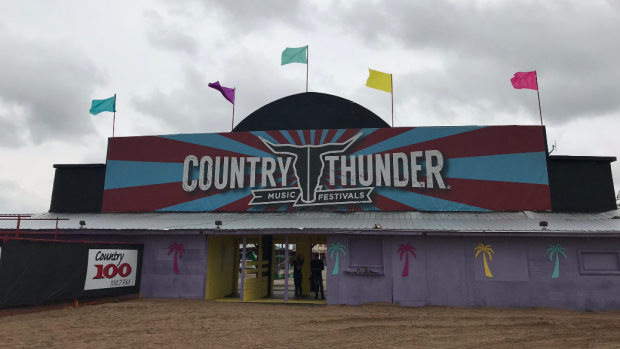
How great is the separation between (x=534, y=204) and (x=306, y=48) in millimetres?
11546

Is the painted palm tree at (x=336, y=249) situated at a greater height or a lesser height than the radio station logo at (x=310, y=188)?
lesser

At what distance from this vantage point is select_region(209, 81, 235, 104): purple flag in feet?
63.9

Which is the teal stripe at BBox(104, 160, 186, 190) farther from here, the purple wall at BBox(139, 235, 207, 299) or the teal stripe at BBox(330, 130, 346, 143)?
the teal stripe at BBox(330, 130, 346, 143)

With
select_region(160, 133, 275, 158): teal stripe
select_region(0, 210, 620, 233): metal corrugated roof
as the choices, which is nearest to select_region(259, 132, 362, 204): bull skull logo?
select_region(160, 133, 275, 158): teal stripe

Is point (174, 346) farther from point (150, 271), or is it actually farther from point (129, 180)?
point (129, 180)

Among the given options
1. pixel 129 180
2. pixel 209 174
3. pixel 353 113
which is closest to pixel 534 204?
pixel 353 113

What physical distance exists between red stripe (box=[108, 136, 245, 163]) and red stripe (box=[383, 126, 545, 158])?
8160 mm

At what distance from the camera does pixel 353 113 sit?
717 inches

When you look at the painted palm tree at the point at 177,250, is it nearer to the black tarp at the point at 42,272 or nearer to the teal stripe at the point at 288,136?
the black tarp at the point at 42,272

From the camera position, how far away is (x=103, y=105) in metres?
19.8

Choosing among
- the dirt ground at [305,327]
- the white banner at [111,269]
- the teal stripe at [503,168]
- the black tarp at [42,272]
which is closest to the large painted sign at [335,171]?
the teal stripe at [503,168]

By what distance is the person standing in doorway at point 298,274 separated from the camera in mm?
15587

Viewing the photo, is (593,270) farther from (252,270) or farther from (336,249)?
(252,270)

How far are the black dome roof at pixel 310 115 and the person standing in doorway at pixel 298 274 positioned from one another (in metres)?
5.68
